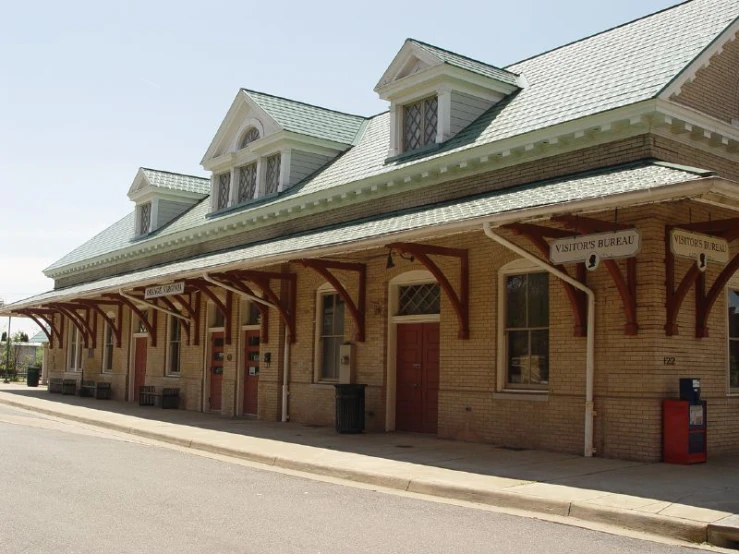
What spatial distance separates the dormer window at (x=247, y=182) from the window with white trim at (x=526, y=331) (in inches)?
421

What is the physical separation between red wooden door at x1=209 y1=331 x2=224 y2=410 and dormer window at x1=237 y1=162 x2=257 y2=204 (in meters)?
3.88

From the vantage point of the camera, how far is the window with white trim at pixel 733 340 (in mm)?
13305

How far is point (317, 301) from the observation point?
18.4m

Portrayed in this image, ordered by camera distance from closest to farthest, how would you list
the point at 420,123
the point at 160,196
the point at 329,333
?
1. the point at 420,123
2. the point at 329,333
3. the point at 160,196

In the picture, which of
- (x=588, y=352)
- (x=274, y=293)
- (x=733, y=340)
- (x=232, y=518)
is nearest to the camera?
(x=232, y=518)

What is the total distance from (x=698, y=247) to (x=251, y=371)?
1254 cm

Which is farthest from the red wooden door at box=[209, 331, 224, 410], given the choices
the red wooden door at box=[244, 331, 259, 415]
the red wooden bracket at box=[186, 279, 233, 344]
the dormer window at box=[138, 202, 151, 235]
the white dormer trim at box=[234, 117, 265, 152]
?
the dormer window at box=[138, 202, 151, 235]

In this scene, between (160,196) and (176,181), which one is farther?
(176,181)

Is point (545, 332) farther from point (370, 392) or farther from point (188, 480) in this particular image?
point (188, 480)

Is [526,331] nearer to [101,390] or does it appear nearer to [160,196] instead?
[101,390]

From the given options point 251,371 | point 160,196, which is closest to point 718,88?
point 251,371

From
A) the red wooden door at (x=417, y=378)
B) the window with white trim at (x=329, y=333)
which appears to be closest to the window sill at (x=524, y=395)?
the red wooden door at (x=417, y=378)

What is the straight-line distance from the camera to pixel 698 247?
36.3 feet

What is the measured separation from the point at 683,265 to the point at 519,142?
131 inches
